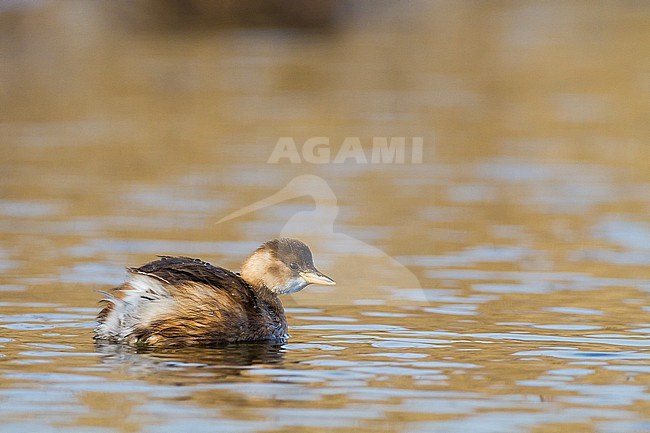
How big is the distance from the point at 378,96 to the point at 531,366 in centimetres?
1461

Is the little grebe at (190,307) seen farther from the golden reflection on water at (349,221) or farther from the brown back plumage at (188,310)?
the golden reflection on water at (349,221)

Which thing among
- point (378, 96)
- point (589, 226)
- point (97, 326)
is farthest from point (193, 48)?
point (97, 326)

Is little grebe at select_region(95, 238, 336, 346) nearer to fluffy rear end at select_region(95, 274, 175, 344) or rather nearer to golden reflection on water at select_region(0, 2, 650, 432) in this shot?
fluffy rear end at select_region(95, 274, 175, 344)

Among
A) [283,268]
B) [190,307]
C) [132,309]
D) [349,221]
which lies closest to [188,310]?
[190,307]

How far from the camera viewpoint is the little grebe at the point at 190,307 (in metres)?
8.00

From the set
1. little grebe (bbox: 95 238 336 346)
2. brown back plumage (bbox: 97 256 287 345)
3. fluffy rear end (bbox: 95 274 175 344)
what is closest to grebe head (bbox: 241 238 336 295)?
little grebe (bbox: 95 238 336 346)

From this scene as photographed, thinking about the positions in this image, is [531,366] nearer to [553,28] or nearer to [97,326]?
[97,326]

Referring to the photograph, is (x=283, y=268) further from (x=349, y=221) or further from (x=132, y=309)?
(x=349, y=221)

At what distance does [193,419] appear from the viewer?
634cm

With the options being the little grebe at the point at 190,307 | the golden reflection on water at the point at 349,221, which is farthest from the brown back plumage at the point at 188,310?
the golden reflection on water at the point at 349,221

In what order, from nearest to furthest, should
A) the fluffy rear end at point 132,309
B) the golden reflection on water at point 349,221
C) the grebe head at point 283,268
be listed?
the golden reflection on water at point 349,221
the fluffy rear end at point 132,309
the grebe head at point 283,268

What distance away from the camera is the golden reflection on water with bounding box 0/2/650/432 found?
686 centimetres

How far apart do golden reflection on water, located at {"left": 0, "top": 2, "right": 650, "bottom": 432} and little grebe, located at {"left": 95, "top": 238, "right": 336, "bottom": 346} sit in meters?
0.19

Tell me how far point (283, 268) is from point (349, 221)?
13.5 ft
